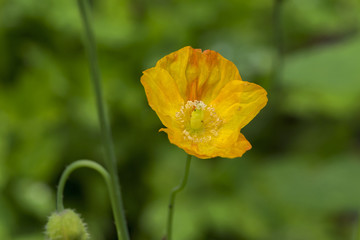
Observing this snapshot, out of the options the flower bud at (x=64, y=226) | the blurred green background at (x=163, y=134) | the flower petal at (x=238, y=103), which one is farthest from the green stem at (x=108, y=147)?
the blurred green background at (x=163, y=134)

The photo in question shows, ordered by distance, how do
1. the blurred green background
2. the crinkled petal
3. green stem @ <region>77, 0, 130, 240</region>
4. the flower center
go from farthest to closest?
the blurred green background, the flower center, green stem @ <region>77, 0, 130, 240</region>, the crinkled petal

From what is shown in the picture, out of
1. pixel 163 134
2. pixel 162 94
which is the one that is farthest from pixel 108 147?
pixel 163 134

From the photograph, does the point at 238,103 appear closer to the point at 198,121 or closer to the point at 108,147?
the point at 198,121

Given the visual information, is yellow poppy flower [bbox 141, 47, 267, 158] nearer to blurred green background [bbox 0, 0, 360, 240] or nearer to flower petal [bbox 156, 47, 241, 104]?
flower petal [bbox 156, 47, 241, 104]

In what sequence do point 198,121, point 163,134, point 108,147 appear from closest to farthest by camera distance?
point 108,147 → point 198,121 → point 163,134

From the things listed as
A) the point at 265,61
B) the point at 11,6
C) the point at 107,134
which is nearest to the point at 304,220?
the point at 265,61

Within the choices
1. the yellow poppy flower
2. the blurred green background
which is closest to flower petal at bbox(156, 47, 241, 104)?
the yellow poppy flower

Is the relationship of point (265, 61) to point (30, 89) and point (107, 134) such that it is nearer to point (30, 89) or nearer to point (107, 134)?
point (30, 89)
